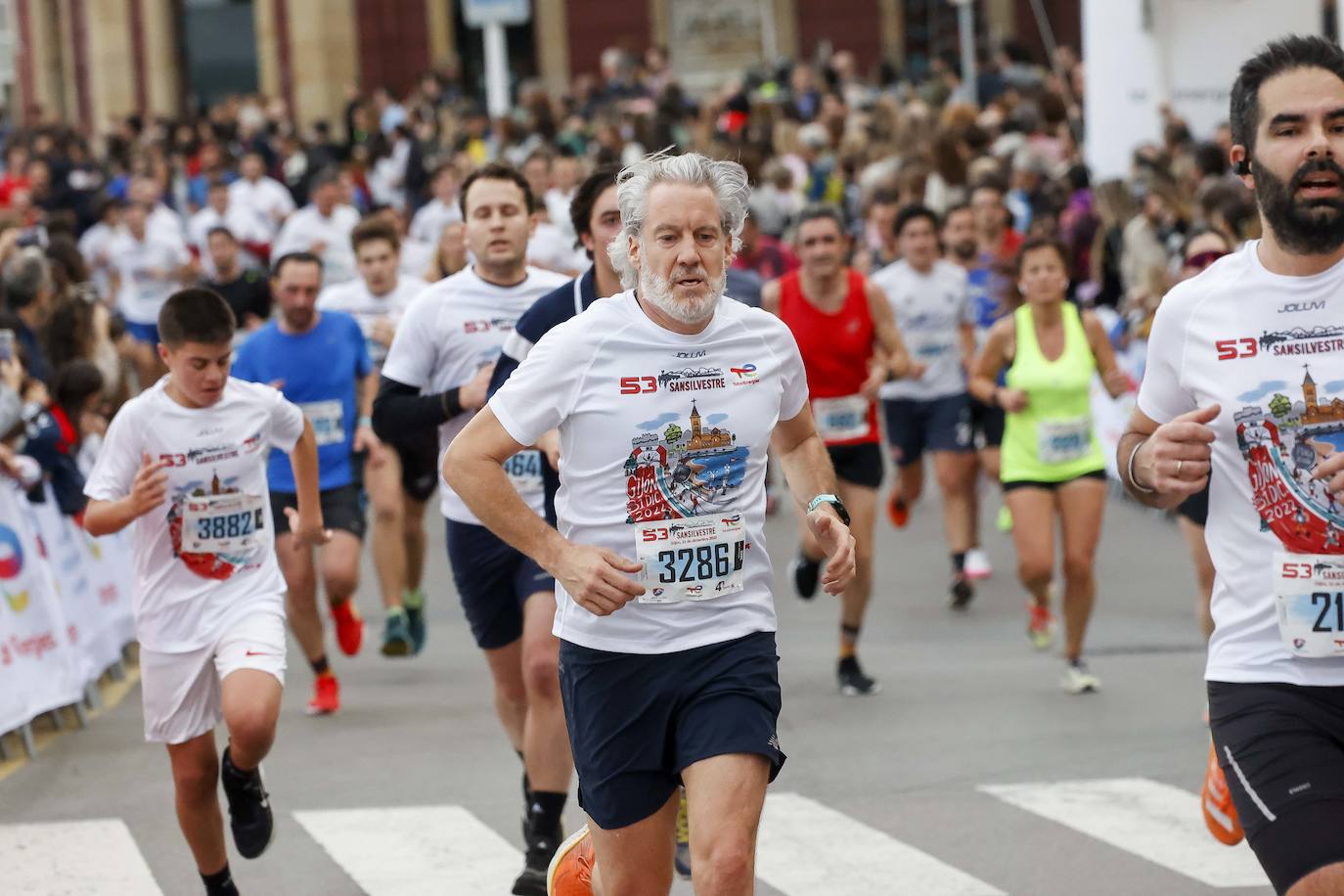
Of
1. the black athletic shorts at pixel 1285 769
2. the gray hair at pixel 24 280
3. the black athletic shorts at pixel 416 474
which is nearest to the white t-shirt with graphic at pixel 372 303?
the black athletic shorts at pixel 416 474

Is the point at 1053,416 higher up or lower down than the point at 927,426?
higher up

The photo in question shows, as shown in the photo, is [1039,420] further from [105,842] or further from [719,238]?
[719,238]

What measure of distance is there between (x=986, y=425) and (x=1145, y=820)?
5.43 m

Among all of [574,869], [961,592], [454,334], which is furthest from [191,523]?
[961,592]

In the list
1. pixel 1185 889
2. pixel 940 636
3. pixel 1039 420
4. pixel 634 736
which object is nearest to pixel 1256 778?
pixel 634 736

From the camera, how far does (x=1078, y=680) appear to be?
1029 cm

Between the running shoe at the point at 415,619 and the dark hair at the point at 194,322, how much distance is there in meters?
4.59

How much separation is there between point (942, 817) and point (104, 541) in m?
5.60

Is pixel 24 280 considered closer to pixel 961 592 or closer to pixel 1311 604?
pixel 961 592

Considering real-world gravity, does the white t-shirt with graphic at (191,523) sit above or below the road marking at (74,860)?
above

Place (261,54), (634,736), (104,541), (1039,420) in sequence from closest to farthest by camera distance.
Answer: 1. (634,736)
2. (1039,420)
3. (104,541)
4. (261,54)

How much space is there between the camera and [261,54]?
136ft

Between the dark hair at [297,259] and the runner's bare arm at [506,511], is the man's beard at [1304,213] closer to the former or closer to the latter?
the runner's bare arm at [506,511]

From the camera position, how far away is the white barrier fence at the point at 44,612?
9.95 metres
